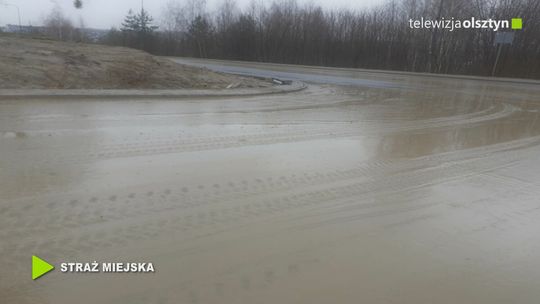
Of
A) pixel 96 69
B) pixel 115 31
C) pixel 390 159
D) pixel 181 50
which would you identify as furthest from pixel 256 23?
pixel 390 159

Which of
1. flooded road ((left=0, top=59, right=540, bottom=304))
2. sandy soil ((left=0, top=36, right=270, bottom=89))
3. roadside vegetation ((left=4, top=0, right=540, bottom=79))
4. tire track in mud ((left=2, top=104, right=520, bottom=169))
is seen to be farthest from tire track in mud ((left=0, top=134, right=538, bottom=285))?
roadside vegetation ((left=4, top=0, right=540, bottom=79))

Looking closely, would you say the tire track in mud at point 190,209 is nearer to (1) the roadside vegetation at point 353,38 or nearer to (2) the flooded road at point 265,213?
(2) the flooded road at point 265,213

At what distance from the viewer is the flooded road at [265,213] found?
276cm

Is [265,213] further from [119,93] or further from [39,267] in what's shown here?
[119,93]

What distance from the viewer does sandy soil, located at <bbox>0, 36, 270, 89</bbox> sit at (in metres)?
12.2

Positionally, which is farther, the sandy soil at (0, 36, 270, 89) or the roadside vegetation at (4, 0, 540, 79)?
the roadside vegetation at (4, 0, 540, 79)

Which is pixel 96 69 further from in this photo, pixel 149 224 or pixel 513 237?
pixel 513 237

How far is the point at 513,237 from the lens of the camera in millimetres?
3615

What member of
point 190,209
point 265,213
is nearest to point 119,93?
point 190,209

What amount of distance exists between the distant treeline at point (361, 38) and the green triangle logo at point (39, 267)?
122ft

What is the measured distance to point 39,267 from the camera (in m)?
2.84

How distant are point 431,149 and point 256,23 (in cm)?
5175

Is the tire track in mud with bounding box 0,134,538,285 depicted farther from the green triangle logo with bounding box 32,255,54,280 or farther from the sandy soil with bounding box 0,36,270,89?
the sandy soil with bounding box 0,36,270,89

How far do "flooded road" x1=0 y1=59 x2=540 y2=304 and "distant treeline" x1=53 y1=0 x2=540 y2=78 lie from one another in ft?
99.6
